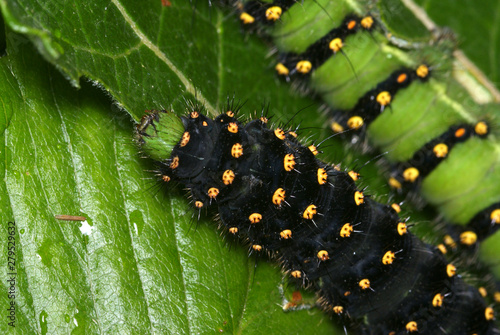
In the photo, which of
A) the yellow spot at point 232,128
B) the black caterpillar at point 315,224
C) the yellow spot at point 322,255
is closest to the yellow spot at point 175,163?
the black caterpillar at point 315,224

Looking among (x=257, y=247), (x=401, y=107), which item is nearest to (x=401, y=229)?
(x=257, y=247)

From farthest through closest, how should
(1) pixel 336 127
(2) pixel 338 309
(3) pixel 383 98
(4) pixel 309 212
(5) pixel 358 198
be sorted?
1. (1) pixel 336 127
2. (3) pixel 383 98
3. (2) pixel 338 309
4. (5) pixel 358 198
5. (4) pixel 309 212

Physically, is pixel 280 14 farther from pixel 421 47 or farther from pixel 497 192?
pixel 497 192

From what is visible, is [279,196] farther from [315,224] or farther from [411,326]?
[411,326]

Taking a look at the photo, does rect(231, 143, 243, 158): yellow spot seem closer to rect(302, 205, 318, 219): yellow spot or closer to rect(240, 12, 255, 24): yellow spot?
rect(302, 205, 318, 219): yellow spot

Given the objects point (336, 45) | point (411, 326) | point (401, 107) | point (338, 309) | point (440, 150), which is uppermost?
point (336, 45)

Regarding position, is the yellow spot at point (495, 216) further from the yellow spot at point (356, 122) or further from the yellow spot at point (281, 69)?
the yellow spot at point (281, 69)

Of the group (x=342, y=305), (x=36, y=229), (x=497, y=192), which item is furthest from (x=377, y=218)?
(x=36, y=229)
